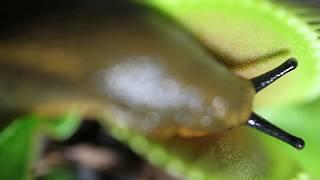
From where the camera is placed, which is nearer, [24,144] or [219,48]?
[24,144]

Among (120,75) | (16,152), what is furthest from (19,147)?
(120,75)

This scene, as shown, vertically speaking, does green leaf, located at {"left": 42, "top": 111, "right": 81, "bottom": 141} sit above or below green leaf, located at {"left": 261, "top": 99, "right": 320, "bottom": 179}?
above

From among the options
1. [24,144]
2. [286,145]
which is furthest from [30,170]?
[286,145]

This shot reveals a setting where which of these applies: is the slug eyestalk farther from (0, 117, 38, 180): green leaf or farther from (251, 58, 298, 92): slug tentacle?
(0, 117, 38, 180): green leaf

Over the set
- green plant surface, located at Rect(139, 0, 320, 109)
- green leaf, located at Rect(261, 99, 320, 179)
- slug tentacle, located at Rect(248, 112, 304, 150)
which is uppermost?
green plant surface, located at Rect(139, 0, 320, 109)

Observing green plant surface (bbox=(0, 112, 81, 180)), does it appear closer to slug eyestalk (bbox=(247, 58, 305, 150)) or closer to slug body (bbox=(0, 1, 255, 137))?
slug body (bbox=(0, 1, 255, 137))

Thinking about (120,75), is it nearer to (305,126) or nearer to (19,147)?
(19,147)

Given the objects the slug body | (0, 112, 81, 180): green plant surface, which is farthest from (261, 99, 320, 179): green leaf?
(0, 112, 81, 180): green plant surface

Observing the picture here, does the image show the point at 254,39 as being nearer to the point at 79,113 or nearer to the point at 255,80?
the point at 255,80

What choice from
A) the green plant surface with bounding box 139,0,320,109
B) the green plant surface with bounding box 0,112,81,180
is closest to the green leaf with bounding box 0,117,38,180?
the green plant surface with bounding box 0,112,81,180

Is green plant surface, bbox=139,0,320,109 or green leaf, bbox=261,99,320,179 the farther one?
green leaf, bbox=261,99,320,179
